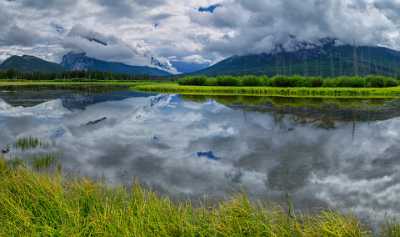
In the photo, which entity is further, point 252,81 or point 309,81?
point 252,81

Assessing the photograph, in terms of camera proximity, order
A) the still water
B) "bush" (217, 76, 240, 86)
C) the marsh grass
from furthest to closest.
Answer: "bush" (217, 76, 240, 86)
the marsh grass
the still water

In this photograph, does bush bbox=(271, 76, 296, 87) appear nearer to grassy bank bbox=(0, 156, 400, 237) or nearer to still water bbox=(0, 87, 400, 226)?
still water bbox=(0, 87, 400, 226)

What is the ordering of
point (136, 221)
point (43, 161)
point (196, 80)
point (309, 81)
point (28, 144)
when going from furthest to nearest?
point (196, 80), point (309, 81), point (28, 144), point (43, 161), point (136, 221)

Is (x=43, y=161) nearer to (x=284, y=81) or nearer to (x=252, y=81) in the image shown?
(x=284, y=81)

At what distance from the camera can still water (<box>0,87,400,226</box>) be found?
13430mm

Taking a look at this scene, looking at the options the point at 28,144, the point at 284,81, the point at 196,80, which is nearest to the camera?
the point at 28,144

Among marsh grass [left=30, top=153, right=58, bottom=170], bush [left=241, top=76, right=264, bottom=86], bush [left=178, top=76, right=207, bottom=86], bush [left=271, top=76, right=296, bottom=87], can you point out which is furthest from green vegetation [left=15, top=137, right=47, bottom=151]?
bush [left=178, top=76, right=207, bottom=86]

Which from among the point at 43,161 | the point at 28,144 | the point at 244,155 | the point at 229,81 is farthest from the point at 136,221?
the point at 229,81

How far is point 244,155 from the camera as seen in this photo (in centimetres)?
1998

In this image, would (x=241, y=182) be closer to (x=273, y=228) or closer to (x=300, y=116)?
(x=273, y=228)

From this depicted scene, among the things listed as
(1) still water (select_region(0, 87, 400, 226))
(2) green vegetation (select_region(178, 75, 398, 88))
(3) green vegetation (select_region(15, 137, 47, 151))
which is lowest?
(1) still water (select_region(0, 87, 400, 226))

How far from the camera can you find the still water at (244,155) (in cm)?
1343

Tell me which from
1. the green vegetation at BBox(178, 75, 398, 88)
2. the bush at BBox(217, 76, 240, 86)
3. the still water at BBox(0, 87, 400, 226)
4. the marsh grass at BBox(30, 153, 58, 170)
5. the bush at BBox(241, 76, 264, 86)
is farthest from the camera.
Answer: the bush at BBox(217, 76, 240, 86)

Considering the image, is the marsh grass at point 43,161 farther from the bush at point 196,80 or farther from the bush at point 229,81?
the bush at point 196,80
